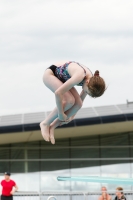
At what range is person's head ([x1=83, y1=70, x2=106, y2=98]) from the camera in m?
7.62

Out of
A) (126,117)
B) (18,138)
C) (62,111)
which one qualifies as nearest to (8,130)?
(18,138)

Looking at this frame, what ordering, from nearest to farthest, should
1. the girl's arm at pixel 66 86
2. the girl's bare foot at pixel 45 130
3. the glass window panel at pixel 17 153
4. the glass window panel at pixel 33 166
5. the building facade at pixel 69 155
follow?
the girl's arm at pixel 66 86
the girl's bare foot at pixel 45 130
the building facade at pixel 69 155
the glass window panel at pixel 33 166
the glass window panel at pixel 17 153

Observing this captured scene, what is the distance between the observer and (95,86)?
7.63m

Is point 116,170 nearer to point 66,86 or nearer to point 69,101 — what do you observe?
point 69,101

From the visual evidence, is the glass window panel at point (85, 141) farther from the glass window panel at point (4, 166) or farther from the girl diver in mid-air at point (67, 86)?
the girl diver in mid-air at point (67, 86)

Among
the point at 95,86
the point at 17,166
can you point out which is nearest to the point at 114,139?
the point at 17,166

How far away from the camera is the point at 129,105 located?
2659cm

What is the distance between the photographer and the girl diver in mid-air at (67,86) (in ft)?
24.9

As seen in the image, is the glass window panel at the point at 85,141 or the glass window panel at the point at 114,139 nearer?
the glass window panel at the point at 114,139

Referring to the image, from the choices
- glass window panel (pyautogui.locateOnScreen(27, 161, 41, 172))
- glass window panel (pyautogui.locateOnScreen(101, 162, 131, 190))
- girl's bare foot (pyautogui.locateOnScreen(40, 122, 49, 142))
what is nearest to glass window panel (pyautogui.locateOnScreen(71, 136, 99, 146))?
glass window panel (pyautogui.locateOnScreen(101, 162, 131, 190))

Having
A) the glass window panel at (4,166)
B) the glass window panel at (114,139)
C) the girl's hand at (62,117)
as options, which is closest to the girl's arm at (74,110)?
the girl's hand at (62,117)

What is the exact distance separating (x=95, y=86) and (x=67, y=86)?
14.6 inches

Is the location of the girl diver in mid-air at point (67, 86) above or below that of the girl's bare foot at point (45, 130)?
above

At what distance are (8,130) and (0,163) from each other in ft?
4.46
